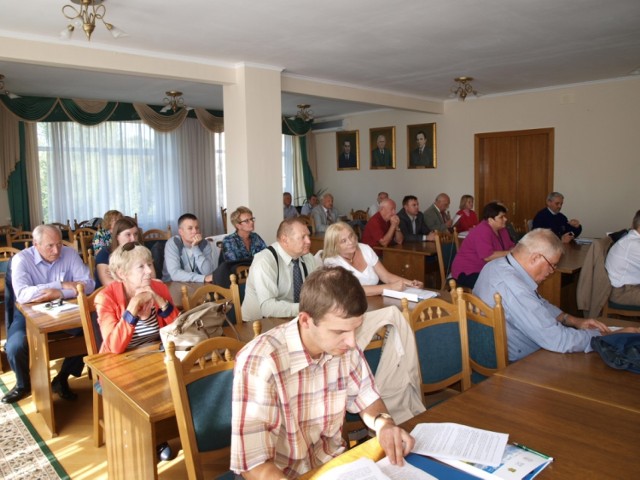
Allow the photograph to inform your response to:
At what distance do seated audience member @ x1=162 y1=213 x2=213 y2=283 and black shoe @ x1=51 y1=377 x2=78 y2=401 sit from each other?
1.14 m

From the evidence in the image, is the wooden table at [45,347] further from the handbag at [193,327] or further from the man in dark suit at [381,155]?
the man in dark suit at [381,155]

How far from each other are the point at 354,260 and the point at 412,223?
3229 mm

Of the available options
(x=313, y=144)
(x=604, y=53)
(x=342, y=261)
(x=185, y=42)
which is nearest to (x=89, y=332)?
(x=342, y=261)

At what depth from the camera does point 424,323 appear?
2264 millimetres

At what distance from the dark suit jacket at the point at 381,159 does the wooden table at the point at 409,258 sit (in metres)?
3.81

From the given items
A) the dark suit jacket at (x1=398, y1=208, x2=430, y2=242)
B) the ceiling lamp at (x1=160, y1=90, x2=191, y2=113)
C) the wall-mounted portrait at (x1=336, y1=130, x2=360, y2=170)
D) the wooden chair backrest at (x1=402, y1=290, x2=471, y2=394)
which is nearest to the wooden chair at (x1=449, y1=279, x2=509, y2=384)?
the wooden chair backrest at (x1=402, y1=290, x2=471, y2=394)

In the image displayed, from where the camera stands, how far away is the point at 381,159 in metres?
9.88

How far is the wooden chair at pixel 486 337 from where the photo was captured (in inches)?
89.4

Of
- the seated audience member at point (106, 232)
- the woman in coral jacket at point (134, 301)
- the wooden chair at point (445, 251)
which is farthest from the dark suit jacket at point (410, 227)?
the woman in coral jacket at point (134, 301)

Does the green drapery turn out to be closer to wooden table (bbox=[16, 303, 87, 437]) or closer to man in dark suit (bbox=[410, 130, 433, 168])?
wooden table (bbox=[16, 303, 87, 437])

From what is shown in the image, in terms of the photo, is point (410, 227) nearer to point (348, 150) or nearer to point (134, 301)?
point (348, 150)

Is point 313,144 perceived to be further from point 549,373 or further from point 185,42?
point 549,373

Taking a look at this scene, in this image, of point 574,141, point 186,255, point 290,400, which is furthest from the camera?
point 574,141

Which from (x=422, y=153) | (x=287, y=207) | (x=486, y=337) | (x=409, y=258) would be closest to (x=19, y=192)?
(x=287, y=207)
